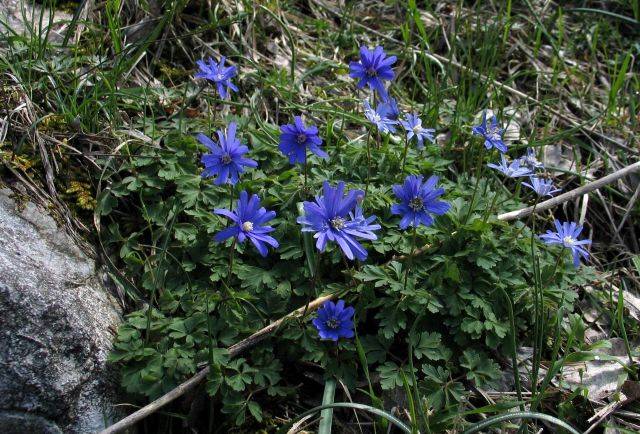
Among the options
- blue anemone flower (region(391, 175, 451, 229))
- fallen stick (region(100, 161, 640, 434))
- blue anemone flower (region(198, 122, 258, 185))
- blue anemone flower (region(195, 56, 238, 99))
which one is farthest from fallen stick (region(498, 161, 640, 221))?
blue anemone flower (region(195, 56, 238, 99))

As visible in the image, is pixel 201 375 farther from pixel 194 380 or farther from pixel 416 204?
pixel 416 204

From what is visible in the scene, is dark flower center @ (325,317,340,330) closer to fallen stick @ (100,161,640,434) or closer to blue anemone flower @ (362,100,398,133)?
fallen stick @ (100,161,640,434)

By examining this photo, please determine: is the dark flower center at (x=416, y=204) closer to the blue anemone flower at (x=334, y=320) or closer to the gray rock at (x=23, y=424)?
the blue anemone flower at (x=334, y=320)

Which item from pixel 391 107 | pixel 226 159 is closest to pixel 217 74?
pixel 226 159

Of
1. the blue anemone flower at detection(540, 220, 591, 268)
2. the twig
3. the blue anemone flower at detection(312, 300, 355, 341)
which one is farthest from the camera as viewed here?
the twig

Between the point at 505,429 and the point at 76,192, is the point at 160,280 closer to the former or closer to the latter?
the point at 76,192

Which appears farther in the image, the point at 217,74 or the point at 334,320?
the point at 217,74

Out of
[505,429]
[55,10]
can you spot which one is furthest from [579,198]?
[55,10]
